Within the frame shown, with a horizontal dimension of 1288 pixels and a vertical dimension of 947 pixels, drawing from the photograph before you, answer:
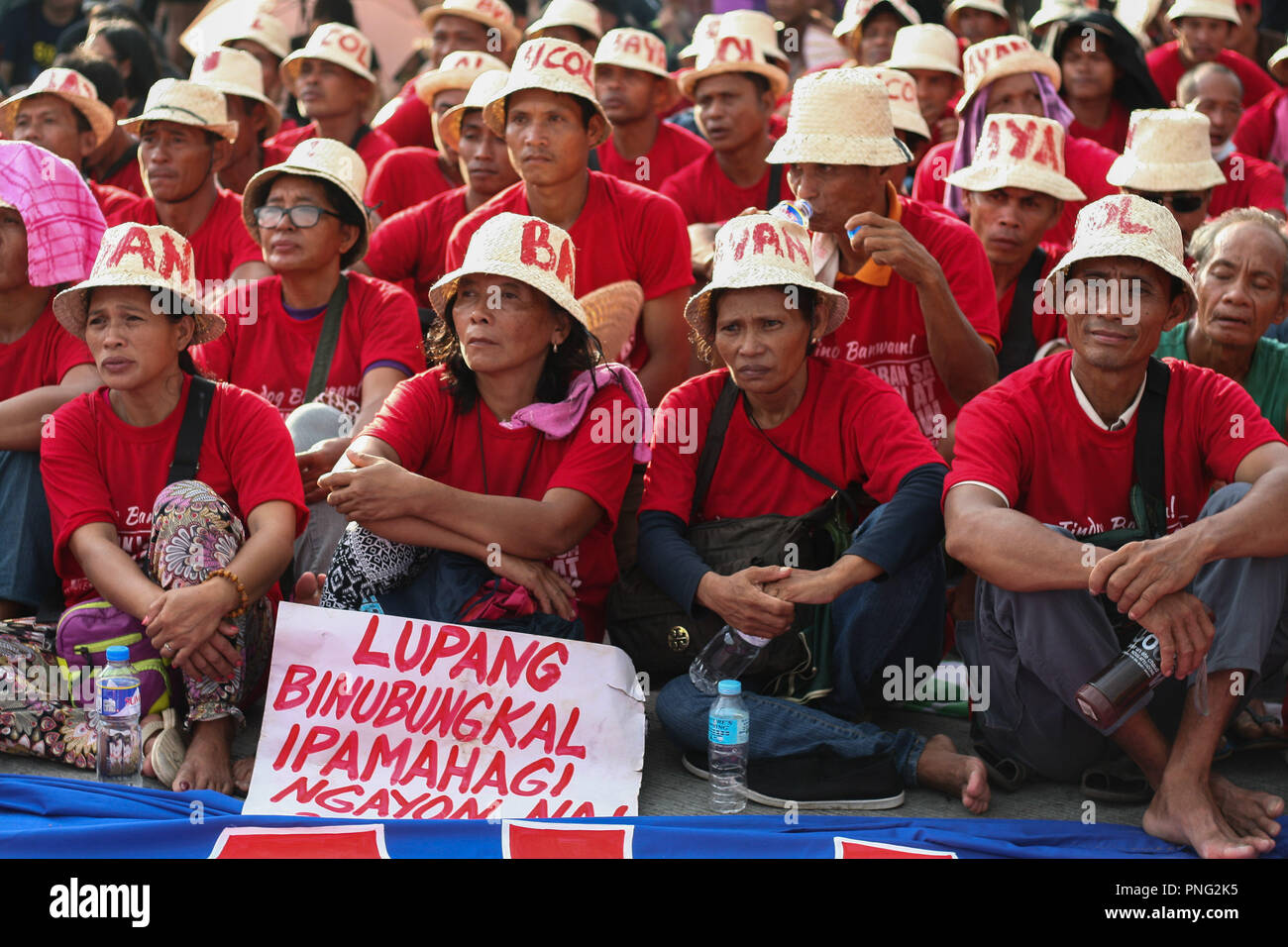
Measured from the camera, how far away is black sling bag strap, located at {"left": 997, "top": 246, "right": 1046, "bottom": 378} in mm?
6051

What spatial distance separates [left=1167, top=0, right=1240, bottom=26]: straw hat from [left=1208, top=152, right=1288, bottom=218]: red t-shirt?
1844mm

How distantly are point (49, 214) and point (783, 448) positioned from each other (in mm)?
2628

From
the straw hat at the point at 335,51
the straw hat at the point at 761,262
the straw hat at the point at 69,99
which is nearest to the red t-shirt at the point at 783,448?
the straw hat at the point at 761,262

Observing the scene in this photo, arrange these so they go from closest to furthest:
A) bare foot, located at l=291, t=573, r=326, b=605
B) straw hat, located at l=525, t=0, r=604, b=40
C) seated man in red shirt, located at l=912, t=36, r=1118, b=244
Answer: bare foot, located at l=291, t=573, r=326, b=605, seated man in red shirt, located at l=912, t=36, r=1118, b=244, straw hat, located at l=525, t=0, r=604, b=40

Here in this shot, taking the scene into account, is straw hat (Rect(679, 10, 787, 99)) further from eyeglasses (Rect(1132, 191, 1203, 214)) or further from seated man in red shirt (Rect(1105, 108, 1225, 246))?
eyeglasses (Rect(1132, 191, 1203, 214))

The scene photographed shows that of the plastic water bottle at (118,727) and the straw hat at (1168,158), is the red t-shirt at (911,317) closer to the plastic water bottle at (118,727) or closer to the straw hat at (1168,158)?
the straw hat at (1168,158)

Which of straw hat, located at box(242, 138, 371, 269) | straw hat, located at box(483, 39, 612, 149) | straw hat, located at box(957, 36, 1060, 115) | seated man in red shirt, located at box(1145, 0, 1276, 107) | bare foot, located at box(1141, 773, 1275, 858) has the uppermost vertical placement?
seated man in red shirt, located at box(1145, 0, 1276, 107)

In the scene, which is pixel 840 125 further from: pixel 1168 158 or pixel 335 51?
pixel 335 51

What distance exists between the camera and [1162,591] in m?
3.94

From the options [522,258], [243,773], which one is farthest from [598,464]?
[243,773]

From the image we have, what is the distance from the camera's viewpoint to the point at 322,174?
591cm

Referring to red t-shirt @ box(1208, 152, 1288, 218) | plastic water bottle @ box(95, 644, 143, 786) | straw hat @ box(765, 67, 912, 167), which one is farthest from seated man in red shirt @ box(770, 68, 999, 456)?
plastic water bottle @ box(95, 644, 143, 786)
